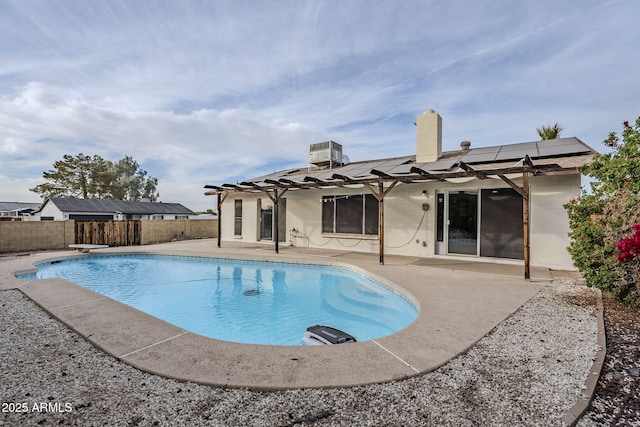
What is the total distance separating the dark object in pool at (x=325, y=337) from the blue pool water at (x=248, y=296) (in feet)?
2.39

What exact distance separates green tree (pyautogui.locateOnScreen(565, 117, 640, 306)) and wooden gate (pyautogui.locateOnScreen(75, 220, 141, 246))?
16.3 m

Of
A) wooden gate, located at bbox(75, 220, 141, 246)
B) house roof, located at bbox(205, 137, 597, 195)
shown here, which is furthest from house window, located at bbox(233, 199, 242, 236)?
wooden gate, located at bbox(75, 220, 141, 246)

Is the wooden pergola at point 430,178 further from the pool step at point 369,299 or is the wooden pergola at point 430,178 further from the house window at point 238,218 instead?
the house window at point 238,218

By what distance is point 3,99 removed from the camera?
10.4 metres

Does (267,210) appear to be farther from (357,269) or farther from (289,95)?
(357,269)

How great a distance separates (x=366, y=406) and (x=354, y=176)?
784 cm

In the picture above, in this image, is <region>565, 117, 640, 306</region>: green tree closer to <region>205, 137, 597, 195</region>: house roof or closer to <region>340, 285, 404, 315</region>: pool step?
<region>205, 137, 597, 195</region>: house roof

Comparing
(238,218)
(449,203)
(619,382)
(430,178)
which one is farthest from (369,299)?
(238,218)

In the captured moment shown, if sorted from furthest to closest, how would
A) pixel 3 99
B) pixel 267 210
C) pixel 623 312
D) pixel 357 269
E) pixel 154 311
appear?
pixel 267 210
pixel 3 99
pixel 357 269
pixel 154 311
pixel 623 312

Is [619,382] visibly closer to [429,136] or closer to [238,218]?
[429,136]

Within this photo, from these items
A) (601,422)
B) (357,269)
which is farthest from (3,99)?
(601,422)

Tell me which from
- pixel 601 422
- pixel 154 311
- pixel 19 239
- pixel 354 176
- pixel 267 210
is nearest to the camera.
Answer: pixel 601 422

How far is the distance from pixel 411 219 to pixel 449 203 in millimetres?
1294

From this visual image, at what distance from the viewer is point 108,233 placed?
13617 millimetres
